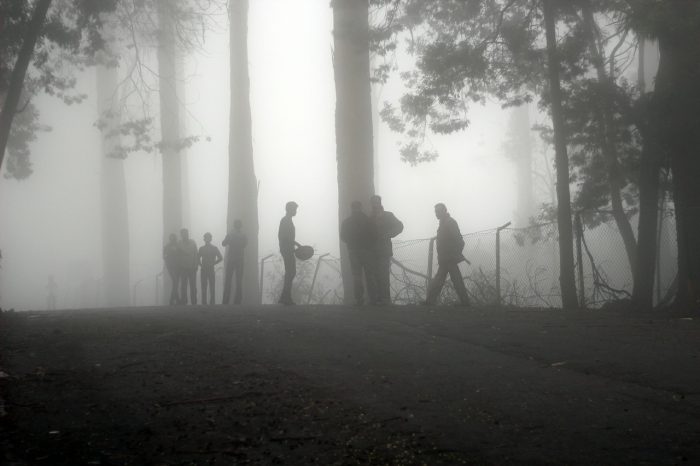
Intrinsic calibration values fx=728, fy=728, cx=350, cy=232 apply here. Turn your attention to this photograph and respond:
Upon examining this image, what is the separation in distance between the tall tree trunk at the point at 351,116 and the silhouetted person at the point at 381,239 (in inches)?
119

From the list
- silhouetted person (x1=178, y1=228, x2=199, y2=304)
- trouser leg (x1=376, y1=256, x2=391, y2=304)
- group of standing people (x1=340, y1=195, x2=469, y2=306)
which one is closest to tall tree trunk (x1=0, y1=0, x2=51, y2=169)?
silhouetted person (x1=178, y1=228, x2=199, y2=304)

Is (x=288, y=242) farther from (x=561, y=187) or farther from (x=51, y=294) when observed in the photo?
(x=51, y=294)

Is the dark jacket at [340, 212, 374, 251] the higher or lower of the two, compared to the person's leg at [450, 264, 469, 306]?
higher

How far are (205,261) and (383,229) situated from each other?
5689 mm

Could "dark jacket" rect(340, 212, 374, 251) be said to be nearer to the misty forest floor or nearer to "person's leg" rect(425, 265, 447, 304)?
"person's leg" rect(425, 265, 447, 304)

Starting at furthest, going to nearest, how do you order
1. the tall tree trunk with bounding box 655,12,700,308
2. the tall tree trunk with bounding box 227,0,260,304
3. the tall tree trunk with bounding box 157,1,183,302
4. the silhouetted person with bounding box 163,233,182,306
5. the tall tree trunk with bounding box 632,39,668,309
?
the tall tree trunk with bounding box 157,1,183,302 < the tall tree trunk with bounding box 227,0,260,304 < the silhouetted person with bounding box 163,233,182,306 < the tall tree trunk with bounding box 632,39,668,309 < the tall tree trunk with bounding box 655,12,700,308

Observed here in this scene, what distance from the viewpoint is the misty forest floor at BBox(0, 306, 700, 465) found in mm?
4172

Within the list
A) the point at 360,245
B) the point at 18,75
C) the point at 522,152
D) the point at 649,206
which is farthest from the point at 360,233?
the point at 522,152

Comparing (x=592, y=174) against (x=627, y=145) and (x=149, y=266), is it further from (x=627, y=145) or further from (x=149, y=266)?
(x=149, y=266)

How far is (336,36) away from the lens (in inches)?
611

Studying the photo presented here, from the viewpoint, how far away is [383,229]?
1221 cm

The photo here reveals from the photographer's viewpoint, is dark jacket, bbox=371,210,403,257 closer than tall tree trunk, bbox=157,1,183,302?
Yes

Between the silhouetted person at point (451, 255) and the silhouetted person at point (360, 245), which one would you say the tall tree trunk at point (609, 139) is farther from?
the silhouetted person at point (360, 245)

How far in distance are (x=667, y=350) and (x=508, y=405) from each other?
3.04 meters
